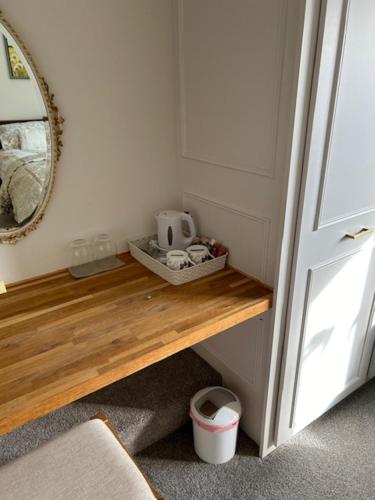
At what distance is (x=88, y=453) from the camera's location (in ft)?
3.71

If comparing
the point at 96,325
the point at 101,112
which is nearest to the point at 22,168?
the point at 101,112

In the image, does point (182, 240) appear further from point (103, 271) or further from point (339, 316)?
point (339, 316)

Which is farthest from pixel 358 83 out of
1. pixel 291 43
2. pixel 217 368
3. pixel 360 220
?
pixel 217 368

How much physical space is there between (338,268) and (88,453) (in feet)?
3.70

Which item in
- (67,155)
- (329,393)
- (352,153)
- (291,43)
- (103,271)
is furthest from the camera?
(329,393)

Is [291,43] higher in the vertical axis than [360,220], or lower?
higher

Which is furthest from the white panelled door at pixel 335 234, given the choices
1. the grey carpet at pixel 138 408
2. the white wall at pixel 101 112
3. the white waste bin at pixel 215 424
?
the white wall at pixel 101 112

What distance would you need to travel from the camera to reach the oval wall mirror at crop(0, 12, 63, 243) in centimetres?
122

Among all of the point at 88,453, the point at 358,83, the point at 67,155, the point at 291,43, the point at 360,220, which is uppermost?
the point at 291,43

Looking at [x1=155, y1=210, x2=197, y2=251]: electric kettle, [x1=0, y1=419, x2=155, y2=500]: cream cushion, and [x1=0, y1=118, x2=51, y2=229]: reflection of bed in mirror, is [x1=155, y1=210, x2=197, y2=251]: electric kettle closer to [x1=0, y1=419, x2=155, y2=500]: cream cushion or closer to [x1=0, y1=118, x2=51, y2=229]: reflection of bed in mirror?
[x1=0, y1=118, x2=51, y2=229]: reflection of bed in mirror

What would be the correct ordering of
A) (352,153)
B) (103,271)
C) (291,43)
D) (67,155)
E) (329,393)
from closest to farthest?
(291,43) → (352,153) → (67,155) → (103,271) → (329,393)

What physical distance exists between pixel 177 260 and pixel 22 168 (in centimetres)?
66

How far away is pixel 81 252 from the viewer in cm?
156

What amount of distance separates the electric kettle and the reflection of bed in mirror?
49cm
